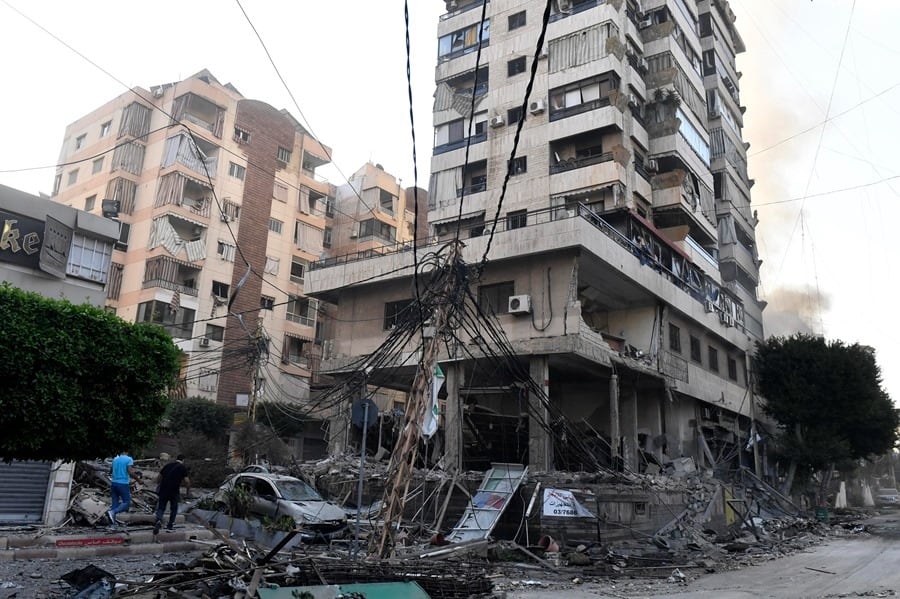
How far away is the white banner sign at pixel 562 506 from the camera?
14438 millimetres

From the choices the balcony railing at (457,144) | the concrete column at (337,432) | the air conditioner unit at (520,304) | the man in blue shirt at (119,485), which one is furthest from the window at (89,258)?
the balcony railing at (457,144)

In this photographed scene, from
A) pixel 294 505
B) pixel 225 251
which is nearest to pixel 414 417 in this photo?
pixel 294 505

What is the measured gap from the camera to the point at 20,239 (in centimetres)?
1488

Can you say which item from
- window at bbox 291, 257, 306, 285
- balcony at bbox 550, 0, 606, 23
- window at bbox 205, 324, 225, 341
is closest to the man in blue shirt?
window at bbox 205, 324, 225, 341

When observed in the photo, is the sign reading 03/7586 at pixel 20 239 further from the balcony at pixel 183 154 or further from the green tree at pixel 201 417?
the balcony at pixel 183 154

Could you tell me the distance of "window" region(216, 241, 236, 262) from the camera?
38.6m

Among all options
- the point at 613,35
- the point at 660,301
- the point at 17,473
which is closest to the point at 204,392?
the point at 17,473

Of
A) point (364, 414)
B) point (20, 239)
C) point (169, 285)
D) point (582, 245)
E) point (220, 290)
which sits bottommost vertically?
point (364, 414)

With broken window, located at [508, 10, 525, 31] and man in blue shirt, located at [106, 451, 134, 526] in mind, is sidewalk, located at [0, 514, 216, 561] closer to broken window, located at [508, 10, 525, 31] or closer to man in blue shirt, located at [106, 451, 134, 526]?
man in blue shirt, located at [106, 451, 134, 526]

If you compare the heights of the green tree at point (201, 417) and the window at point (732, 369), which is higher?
the window at point (732, 369)

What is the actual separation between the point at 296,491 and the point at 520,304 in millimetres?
10557

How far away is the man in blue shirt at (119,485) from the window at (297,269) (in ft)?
99.3

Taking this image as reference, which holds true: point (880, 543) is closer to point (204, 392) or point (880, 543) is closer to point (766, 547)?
point (766, 547)

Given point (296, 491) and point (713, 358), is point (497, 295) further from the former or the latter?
point (713, 358)
